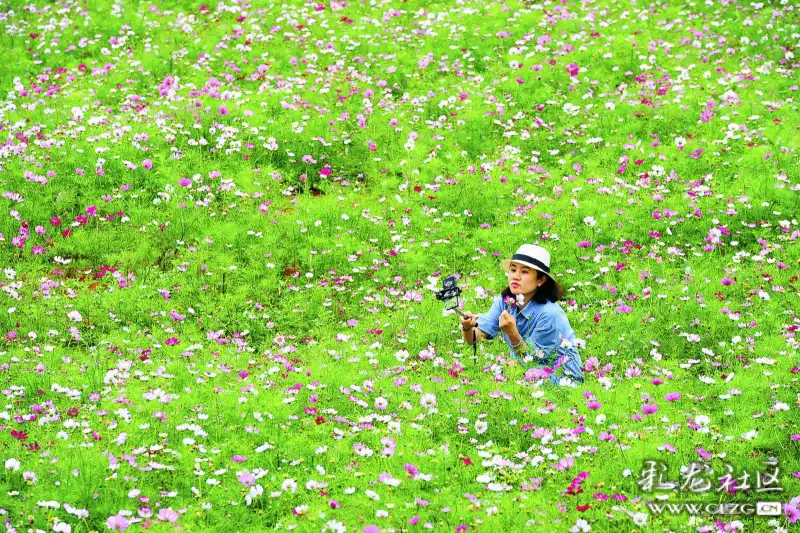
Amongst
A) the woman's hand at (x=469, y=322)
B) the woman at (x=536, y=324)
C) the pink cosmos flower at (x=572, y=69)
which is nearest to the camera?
the woman's hand at (x=469, y=322)

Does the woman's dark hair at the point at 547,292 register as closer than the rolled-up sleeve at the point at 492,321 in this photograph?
Yes

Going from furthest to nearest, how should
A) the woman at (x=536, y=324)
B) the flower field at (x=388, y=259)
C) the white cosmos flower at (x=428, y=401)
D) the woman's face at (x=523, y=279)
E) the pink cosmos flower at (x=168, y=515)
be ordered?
the woman's face at (x=523, y=279), the woman at (x=536, y=324), the white cosmos flower at (x=428, y=401), the flower field at (x=388, y=259), the pink cosmos flower at (x=168, y=515)

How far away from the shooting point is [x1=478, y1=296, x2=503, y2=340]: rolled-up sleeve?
8.07 meters

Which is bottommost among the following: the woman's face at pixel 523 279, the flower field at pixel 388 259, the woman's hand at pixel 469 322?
the flower field at pixel 388 259

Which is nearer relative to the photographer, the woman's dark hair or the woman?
the woman

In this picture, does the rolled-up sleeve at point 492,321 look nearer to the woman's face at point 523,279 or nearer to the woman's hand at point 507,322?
the woman's face at point 523,279

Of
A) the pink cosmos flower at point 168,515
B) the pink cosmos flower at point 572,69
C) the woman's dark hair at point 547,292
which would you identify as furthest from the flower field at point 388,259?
the woman's dark hair at point 547,292

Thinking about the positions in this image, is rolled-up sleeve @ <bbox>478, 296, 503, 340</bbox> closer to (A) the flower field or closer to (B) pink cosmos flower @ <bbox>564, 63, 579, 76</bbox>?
(A) the flower field

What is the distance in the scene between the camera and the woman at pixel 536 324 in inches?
295

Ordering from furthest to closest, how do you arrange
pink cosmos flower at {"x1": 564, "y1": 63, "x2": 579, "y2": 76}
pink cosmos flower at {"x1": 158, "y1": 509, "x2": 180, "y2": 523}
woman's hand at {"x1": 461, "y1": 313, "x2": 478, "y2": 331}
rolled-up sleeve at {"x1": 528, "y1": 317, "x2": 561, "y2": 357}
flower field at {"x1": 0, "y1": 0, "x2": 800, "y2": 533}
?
1. pink cosmos flower at {"x1": 564, "y1": 63, "x2": 579, "y2": 76}
2. rolled-up sleeve at {"x1": 528, "y1": 317, "x2": 561, "y2": 357}
3. woman's hand at {"x1": 461, "y1": 313, "x2": 478, "y2": 331}
4. flower field at {"x1": 0, "y1": 0, "x2": 800, "y2": 533}
5. pink cosmos flower at {"x1": 158, "y1": 509, "x2": 180, "y2": 523}

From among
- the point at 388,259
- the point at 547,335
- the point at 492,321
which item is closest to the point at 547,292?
the point at 547,335

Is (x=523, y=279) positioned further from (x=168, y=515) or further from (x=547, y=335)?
(x=168, y=515)

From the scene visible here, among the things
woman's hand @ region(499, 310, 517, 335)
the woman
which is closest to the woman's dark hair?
the woman

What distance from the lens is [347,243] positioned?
11031 mm
